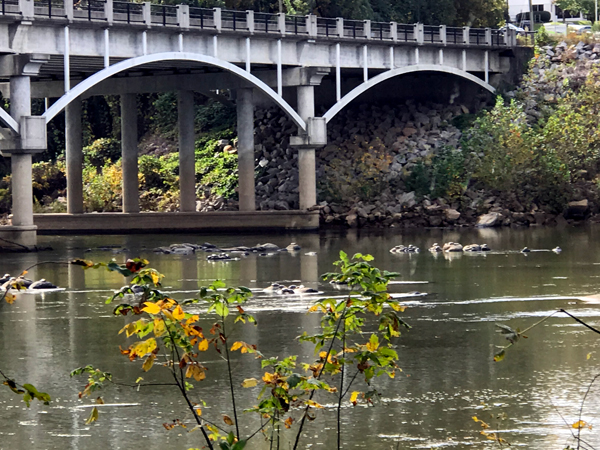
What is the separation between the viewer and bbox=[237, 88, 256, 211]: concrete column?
175ft

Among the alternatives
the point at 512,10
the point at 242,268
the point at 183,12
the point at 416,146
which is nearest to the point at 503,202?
the point at 416,146

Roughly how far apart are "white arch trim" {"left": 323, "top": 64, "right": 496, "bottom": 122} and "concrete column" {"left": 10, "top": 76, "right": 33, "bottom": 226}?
15529 millimetres

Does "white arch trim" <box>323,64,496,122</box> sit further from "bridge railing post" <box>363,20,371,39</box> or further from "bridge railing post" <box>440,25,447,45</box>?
"bridge railing post" <box>363,20,371,39</box>

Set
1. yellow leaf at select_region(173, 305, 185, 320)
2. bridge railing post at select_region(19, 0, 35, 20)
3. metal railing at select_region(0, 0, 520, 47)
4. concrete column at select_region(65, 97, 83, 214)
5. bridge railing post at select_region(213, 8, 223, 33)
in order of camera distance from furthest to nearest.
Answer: concrete column at select_region(65, 97, 83, 214)
bridge railing post at select_region(213, 8, 223, 33)
metal railing at select_region(0, 0, 520, 47)
bridge railing post at select_region(19, 0, 35, 20)
yellow leaf at select_region(173, 305, 185, 320)

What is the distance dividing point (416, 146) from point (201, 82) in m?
11.9

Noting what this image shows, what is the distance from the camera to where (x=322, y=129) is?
52812mm

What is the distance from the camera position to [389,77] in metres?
56.2

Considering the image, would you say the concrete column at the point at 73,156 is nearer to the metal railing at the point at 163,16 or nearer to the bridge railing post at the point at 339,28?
the metal railing at the point at 163,16

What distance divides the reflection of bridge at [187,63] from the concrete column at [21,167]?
42 mm

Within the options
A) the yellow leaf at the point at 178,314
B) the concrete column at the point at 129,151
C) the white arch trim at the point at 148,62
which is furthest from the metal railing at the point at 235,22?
the yellow leaf at the point at 178,314

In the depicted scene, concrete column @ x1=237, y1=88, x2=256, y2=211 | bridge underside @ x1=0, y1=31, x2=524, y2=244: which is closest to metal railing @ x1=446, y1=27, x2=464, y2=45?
bridge underside @ x1=0, y1=31, x2=524, y2=244

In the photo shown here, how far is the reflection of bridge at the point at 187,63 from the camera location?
41.1 m

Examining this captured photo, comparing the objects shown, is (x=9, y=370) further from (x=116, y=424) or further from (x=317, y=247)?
(x=317, y=247)

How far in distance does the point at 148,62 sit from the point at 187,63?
4984mm
